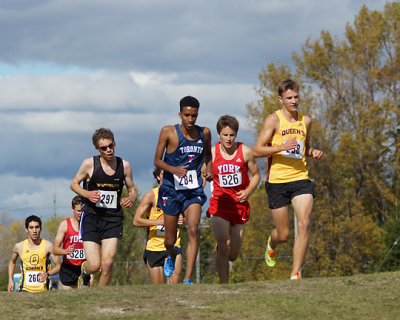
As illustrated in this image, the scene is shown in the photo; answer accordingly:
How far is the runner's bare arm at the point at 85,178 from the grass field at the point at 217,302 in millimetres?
1953

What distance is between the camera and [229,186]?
449 inches

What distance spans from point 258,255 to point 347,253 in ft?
19.1

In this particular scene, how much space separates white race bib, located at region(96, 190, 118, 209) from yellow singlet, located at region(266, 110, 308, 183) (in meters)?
2.21

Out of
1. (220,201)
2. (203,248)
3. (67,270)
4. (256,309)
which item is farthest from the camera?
(203,248)

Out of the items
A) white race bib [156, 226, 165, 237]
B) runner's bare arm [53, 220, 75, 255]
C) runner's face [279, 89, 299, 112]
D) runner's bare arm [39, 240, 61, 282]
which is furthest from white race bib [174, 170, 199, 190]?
runner's bare arm [39, 240, 61, 282]

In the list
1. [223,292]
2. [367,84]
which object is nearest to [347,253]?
[367,84]

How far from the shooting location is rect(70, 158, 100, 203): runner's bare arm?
10.6 m

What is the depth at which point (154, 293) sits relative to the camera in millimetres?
8547

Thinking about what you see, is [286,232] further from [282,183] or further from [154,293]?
[154,293]

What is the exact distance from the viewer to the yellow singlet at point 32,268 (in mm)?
13477

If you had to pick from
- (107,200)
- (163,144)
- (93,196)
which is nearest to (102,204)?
(107,200)

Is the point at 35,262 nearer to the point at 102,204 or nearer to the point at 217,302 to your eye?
the point at 102,204

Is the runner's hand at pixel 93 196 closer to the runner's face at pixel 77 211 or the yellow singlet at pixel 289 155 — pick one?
the yellow singlet at pixel 289 155

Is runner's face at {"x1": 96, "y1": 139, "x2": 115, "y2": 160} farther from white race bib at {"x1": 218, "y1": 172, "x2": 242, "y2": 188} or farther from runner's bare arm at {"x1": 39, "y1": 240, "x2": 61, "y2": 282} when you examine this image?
runner's bare arm at {"x1": 39, "y1": 240, "x2": 61, "y2": 282}
